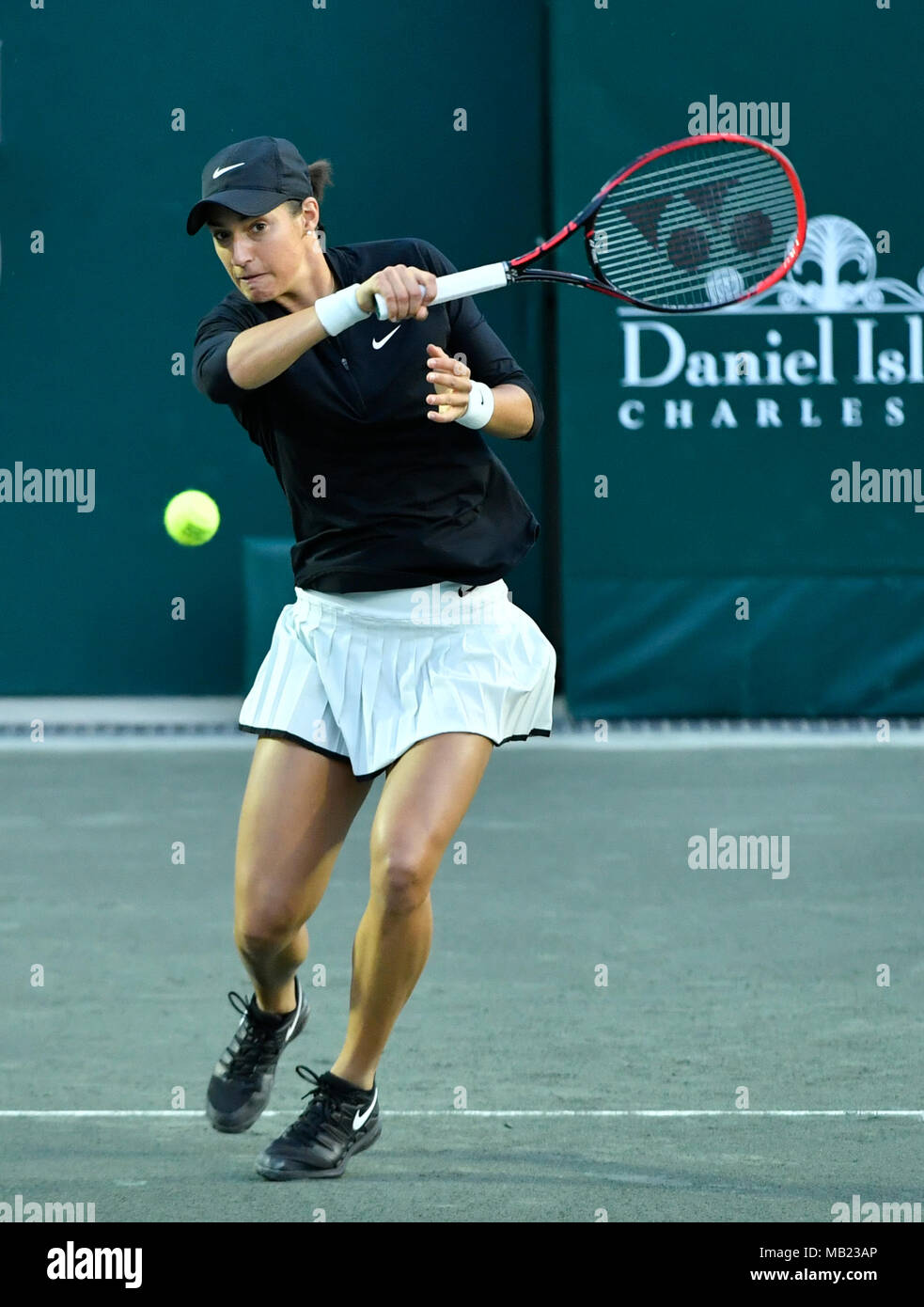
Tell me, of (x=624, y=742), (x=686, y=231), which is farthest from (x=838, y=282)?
(x=686, y=231)

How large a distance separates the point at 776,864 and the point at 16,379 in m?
4.75

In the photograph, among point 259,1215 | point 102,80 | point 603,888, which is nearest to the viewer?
point 259,1215

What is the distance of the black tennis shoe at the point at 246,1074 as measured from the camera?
3518 millimetres

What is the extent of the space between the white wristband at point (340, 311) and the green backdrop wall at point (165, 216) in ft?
19.9

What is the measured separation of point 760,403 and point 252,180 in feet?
18.2

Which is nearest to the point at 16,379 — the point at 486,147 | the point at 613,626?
the point at 486,147

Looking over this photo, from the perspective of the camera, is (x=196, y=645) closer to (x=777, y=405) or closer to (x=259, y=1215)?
(x=777, y=405)

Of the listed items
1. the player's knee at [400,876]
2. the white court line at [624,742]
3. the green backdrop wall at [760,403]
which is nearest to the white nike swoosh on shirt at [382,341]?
the player's knee at [400,876]

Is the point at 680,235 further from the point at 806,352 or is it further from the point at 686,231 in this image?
the point at 806,352

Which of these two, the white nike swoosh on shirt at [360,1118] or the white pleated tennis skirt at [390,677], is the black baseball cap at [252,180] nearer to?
the white pleated tennis skirt at [390,677]

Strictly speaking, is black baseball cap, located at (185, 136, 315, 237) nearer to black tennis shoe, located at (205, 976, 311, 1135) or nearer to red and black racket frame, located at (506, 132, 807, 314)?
red and black racket frame, located at (506, 132, 807, 314)

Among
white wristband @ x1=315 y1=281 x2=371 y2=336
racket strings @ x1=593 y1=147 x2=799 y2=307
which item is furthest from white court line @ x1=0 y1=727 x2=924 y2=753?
white wristband @ x1=315 y1=281 x2=371 y2=336

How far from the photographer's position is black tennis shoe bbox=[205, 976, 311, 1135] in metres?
3.52

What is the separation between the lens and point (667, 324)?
8477 mm
